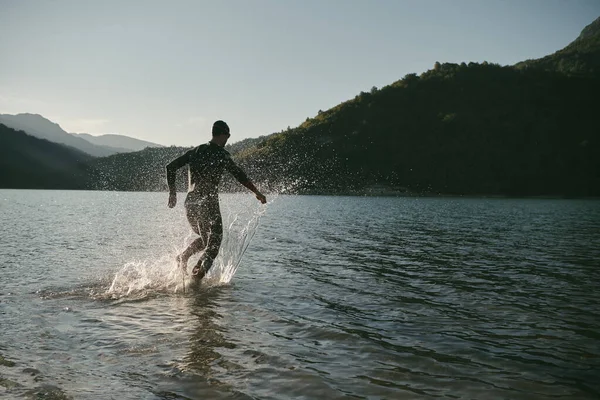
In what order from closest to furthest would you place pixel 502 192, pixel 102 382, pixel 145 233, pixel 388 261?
pixel 102 382
pixel 388 261
pixel 145 233
pixel 502 192

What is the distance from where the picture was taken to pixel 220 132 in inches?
371

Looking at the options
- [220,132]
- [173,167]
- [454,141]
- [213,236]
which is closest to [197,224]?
[213,236]

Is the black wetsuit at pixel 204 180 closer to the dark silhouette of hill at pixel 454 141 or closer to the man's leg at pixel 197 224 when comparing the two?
the man's leg at pixel 197 224

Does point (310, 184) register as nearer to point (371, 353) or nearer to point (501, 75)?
point (501, 75)

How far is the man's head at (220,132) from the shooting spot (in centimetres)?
939

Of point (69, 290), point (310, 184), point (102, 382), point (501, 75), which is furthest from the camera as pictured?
point (501, 75)

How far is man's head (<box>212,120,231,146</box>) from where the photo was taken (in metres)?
9.39

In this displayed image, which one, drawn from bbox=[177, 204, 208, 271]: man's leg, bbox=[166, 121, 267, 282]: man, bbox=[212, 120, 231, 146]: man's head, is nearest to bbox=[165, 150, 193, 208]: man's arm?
bbox=[166, 121, 267, 282]: man

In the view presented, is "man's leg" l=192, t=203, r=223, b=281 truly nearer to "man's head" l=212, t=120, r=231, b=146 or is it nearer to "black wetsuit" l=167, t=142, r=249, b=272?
"black wetsuit" l=167, t=142, r=249, b=272

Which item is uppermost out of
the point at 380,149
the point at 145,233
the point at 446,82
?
the point at 446,82

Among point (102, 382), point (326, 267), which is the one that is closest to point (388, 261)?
point (326, 267)

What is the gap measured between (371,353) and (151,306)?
4408 mm

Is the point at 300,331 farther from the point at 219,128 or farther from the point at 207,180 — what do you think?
the point at 219,128

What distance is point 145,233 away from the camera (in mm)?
26609
